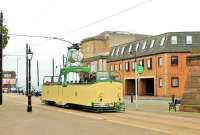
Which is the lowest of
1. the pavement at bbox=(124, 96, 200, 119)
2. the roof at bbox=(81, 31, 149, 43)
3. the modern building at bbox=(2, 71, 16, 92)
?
the pavement at bbox=(124, 96, 200, 119)

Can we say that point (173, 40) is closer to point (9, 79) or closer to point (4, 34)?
point (4, 34)

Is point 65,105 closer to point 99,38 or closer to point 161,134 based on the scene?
point 161,134

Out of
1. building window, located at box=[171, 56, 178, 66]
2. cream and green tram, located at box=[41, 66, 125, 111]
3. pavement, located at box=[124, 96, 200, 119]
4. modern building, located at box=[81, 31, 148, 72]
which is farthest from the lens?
modern building, located at box=[81, 31, 148, 72]

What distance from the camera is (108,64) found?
10506cm

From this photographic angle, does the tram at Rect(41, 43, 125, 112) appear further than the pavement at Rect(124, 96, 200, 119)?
Yes

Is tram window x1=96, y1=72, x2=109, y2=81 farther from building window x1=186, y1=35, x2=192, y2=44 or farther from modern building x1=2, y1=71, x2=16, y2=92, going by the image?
modern building x1=2, y1=71, x2=16, y2=92

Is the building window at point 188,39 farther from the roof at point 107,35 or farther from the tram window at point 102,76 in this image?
the tram window at point 102,76

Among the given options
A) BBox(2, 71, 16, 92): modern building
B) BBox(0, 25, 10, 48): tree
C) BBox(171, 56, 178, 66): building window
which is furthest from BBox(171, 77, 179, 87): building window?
BBox(2, 71, 16, 92): modern building

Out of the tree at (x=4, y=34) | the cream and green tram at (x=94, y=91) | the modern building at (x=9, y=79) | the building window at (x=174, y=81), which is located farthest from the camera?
the modern building at (x=9, y=79)

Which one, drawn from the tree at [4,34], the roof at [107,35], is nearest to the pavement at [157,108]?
the tree at [4,34]

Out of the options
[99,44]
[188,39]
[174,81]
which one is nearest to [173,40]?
[188,39]

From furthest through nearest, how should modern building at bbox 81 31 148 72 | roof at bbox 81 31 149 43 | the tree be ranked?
roof at bbox 81 31 149 43 < modern building at bbox 81 31 148 72 < the tree

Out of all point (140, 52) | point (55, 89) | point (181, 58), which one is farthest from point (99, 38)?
point (55, 89)

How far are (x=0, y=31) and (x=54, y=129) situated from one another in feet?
71.4
